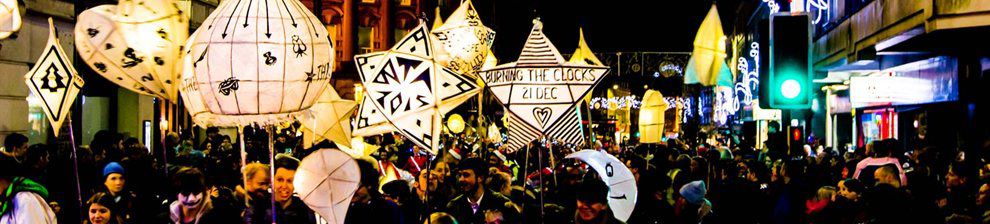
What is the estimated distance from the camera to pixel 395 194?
9.37 m

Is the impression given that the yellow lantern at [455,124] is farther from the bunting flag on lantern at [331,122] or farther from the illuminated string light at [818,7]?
the bunting flag on lantern at [331,122]

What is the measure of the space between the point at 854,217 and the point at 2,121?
15.8 meters

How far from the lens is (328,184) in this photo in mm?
7941

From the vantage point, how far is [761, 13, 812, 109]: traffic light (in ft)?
54.6

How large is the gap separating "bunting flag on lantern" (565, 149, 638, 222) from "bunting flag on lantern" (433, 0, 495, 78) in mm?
5679

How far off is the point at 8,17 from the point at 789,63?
11450mm

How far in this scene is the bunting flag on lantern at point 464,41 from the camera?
1533 centimetres

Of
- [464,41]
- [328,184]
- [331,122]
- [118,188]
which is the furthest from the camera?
[464,41]

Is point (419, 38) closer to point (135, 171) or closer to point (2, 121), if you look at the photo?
point (135, 171)

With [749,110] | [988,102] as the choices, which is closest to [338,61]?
[749,110]

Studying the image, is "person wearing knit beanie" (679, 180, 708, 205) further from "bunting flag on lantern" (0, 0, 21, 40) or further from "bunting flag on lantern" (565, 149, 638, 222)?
"bunting flag on lantern" (0, 0, 21, 40)

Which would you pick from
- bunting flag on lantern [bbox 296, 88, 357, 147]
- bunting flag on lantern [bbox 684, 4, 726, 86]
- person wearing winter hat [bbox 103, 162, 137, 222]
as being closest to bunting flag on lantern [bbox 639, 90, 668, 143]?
bunting flag on lantern [bbox 684, 4, 726, 86]

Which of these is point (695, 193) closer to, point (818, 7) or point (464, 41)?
point (464, 41)

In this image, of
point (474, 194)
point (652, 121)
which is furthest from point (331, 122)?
point (652, 121)
